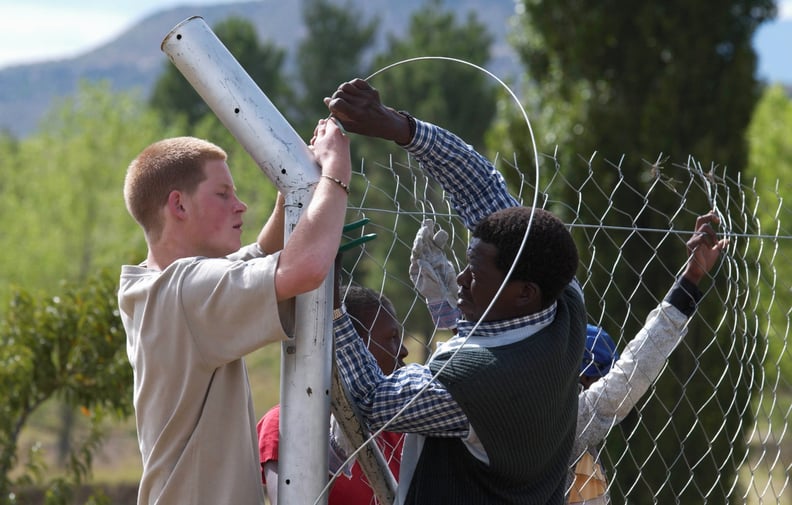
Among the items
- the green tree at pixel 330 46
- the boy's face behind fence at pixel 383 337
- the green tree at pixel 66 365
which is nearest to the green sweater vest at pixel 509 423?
the boy's face behind fence at pixel 383 337

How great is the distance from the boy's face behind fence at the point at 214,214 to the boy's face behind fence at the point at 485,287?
48 cm

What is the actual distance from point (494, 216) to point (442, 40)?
96.1 feet

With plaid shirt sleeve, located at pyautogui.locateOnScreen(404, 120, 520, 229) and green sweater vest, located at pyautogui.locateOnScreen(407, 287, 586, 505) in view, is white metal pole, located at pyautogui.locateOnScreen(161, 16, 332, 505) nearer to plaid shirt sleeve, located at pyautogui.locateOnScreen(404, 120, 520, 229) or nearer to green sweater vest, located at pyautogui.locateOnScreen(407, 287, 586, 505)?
green sweater vest, located at pyautogui.locateOnScreen(407, 287, 586, 505)

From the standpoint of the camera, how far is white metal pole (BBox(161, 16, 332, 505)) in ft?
6.52

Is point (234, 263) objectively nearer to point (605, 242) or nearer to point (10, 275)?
point (605, 242)

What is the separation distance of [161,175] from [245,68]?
32.3m

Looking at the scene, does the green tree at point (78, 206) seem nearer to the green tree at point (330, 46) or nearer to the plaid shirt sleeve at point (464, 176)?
the green tree at point (330, 46)

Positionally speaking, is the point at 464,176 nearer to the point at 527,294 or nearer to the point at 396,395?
the point at 527,294

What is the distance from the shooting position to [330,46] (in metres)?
36.0

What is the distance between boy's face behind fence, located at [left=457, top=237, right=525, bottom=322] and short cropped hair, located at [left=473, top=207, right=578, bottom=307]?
0.05 ft

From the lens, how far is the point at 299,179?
81.0 inches

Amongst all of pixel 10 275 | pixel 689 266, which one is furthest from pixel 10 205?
pixel 689 266

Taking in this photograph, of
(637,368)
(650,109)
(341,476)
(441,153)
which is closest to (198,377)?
(441,153)

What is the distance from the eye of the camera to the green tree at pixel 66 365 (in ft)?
16.3
